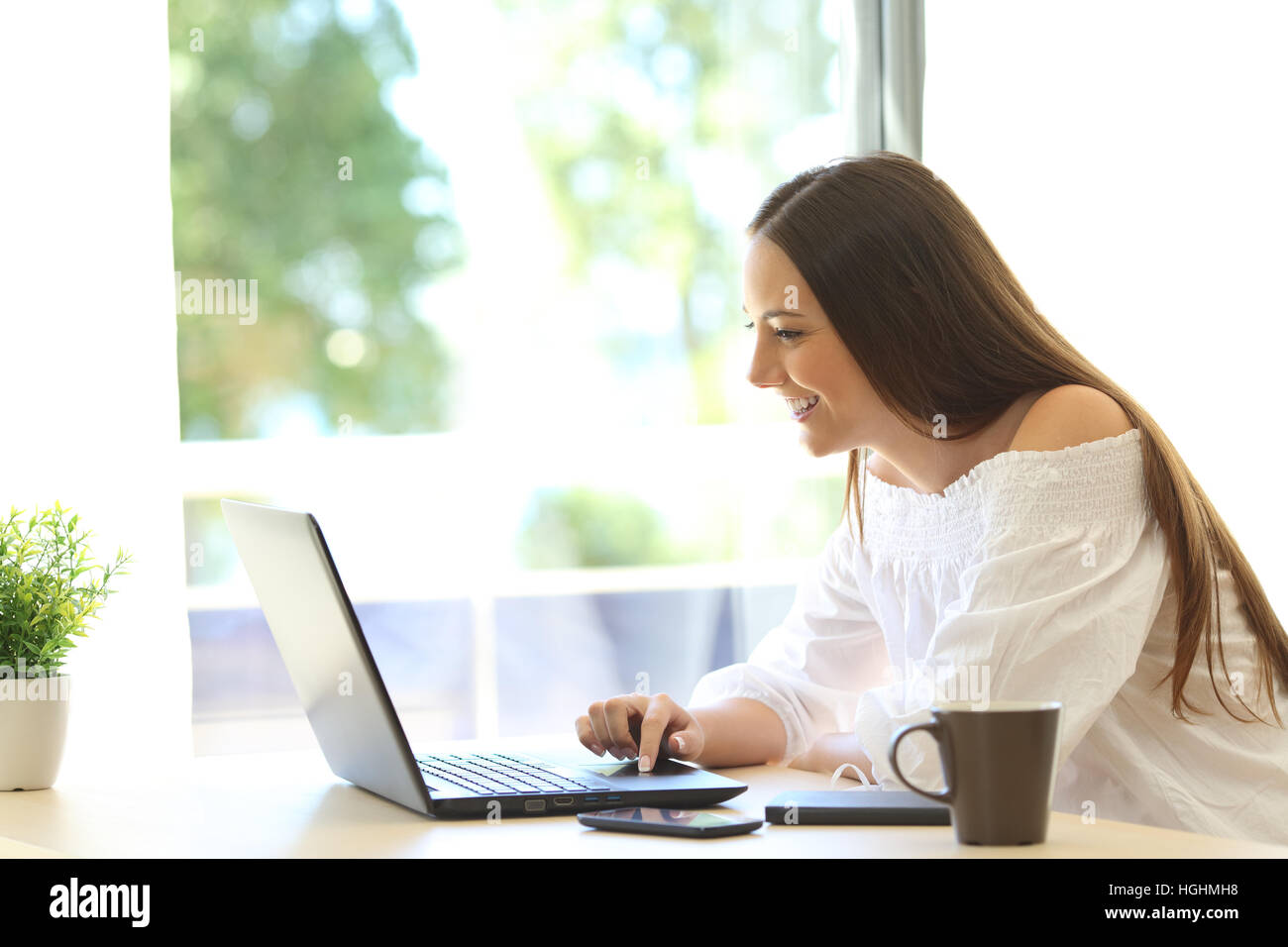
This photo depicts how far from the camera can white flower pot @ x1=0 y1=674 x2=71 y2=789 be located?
1.14 m

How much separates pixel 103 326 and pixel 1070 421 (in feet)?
5.59

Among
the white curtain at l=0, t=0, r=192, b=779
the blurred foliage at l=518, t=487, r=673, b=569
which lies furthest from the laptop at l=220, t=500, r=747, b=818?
the blurred foliage at l=518, t=487, r=673, b=569

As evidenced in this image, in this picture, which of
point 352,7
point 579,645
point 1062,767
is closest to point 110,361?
point 579,645

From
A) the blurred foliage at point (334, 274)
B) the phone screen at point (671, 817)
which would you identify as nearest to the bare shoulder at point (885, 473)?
the phone screen at point (671, 817)

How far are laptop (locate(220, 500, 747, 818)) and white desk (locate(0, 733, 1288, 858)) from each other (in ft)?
0.06

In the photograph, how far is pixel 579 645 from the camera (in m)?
2.67

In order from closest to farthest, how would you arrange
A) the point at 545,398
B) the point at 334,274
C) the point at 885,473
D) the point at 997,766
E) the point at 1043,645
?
1. the point at 997,766
2. the point at 1043,645
3. the point at 885,473
4. the point at 545,398
5. the point at 334,274

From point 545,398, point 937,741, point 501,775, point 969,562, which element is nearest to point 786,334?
point 969,562

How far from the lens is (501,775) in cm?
111

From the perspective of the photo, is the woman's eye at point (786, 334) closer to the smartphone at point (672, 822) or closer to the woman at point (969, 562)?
the woman at point (969, 562)

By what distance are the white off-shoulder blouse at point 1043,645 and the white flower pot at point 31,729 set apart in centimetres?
66

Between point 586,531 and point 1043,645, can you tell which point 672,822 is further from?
point 586,531

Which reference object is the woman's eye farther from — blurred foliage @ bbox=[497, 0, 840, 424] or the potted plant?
blurred foliage @ bbox=[497, 0, 840, 424]

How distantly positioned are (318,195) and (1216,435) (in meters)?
5.87
